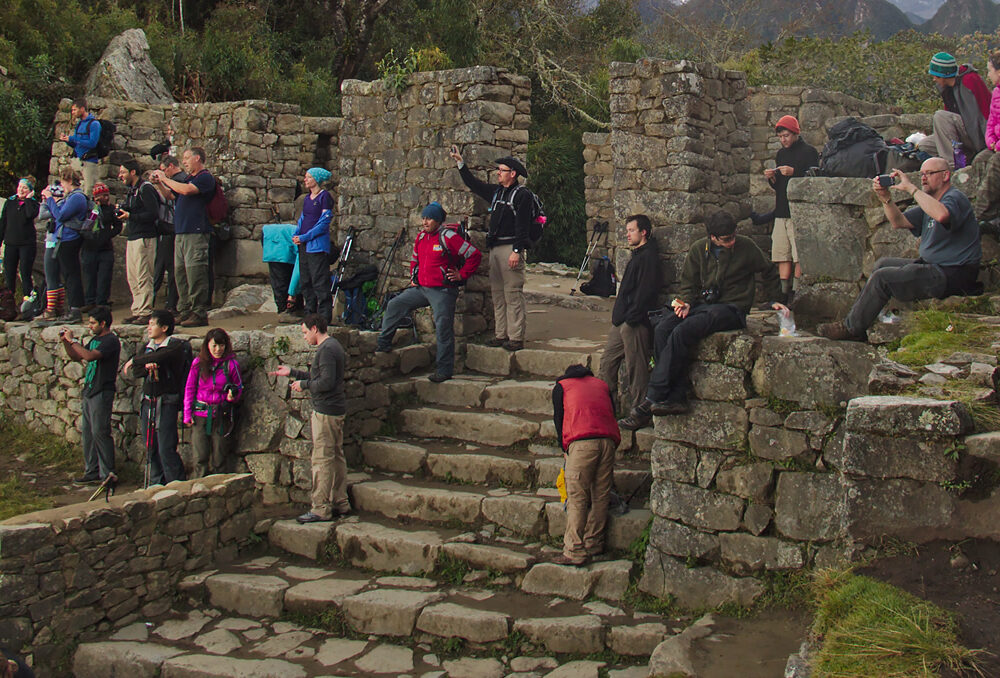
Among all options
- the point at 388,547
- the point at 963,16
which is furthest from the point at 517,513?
the point at 963,16

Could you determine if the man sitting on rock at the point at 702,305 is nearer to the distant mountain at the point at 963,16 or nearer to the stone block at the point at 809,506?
the stone block at the point at 809,506

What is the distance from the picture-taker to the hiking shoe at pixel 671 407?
630cm

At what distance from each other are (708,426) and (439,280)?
357 centimetres

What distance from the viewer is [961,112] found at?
25.7 feet

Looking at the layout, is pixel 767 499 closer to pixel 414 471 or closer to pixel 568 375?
pixel 568 375

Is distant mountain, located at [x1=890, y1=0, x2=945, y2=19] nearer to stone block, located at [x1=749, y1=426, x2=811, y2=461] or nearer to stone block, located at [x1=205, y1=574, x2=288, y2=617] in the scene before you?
stone block, located at [x1=749, y1=426, x2=811, y2=461]

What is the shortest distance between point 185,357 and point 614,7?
51.9 ft

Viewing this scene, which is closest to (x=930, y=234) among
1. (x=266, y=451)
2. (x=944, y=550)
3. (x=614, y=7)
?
(x=944, y=550)

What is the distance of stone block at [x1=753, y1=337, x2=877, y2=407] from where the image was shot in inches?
233

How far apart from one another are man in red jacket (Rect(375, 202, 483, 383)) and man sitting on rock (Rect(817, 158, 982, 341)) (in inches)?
152

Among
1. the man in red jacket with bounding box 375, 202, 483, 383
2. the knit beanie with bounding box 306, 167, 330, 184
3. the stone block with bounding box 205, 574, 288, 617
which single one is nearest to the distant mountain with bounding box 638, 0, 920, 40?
the knit beanie with bounding box 306, 167, 330, 184

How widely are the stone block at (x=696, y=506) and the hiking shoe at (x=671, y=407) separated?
0.48 meters

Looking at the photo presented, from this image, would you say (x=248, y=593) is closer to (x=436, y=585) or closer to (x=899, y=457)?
(x=436, y=585)

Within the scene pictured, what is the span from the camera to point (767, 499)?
6.04 metres
